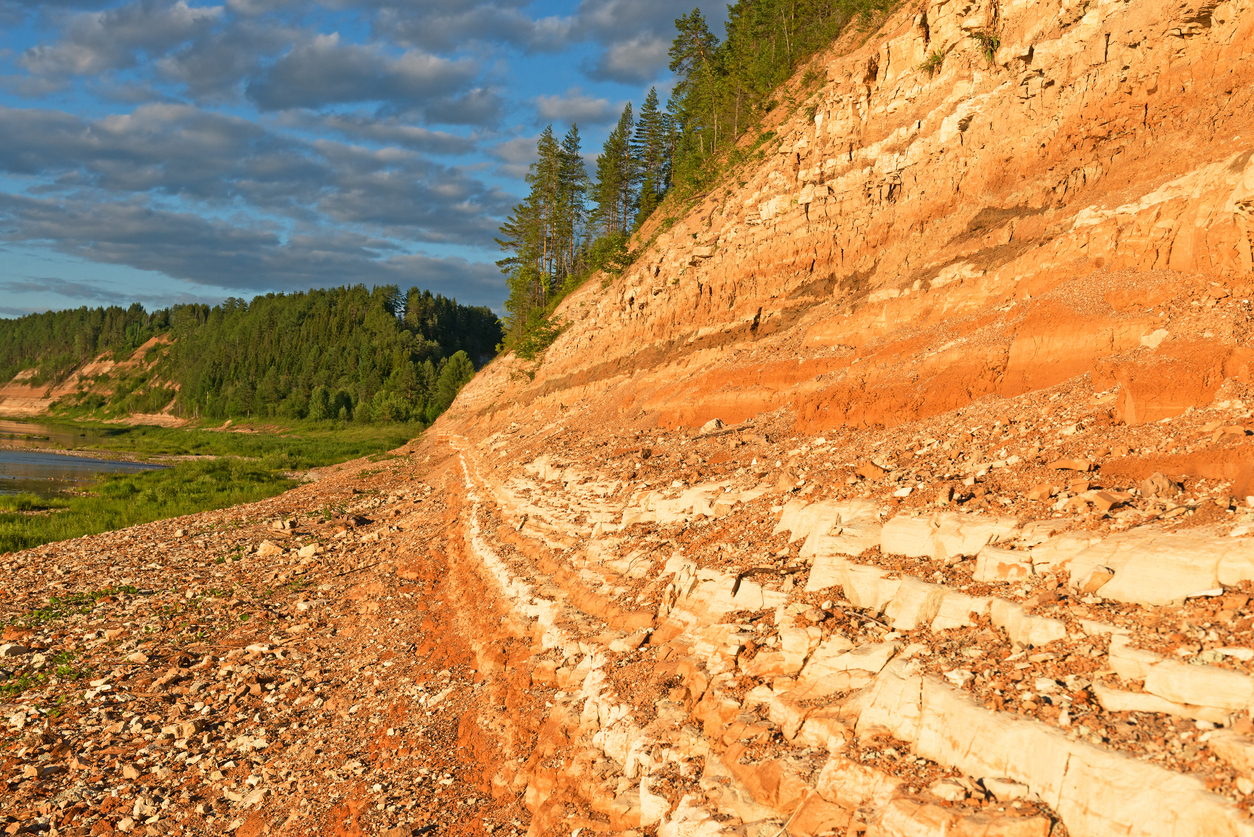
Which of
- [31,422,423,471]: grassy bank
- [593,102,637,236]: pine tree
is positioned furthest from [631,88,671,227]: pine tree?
[31,422,423,471]: grassy bank

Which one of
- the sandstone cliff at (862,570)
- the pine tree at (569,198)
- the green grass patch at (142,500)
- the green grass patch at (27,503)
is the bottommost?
the green grass patch at (27,503)

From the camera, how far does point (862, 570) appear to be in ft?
21.9

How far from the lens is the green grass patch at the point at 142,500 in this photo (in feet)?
79.1

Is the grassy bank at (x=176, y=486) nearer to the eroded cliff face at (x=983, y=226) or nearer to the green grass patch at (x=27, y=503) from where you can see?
the green grass patch at (x=27, y=503)

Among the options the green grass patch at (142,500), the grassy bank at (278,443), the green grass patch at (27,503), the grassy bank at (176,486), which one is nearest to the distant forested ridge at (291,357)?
the grassy bank at (278,443)

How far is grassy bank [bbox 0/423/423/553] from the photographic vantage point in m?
25.2

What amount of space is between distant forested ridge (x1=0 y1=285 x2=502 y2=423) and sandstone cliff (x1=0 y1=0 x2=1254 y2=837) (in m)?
72.1

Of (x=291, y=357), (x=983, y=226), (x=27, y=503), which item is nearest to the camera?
(x=983, y=226)

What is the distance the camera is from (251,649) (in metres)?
11.7

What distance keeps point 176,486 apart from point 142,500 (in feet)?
15.1

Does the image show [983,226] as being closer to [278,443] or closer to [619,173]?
[619,173]

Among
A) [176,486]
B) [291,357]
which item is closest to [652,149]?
[176,486]

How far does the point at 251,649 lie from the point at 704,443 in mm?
9438

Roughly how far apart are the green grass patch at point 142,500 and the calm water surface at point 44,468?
11.1 ft
